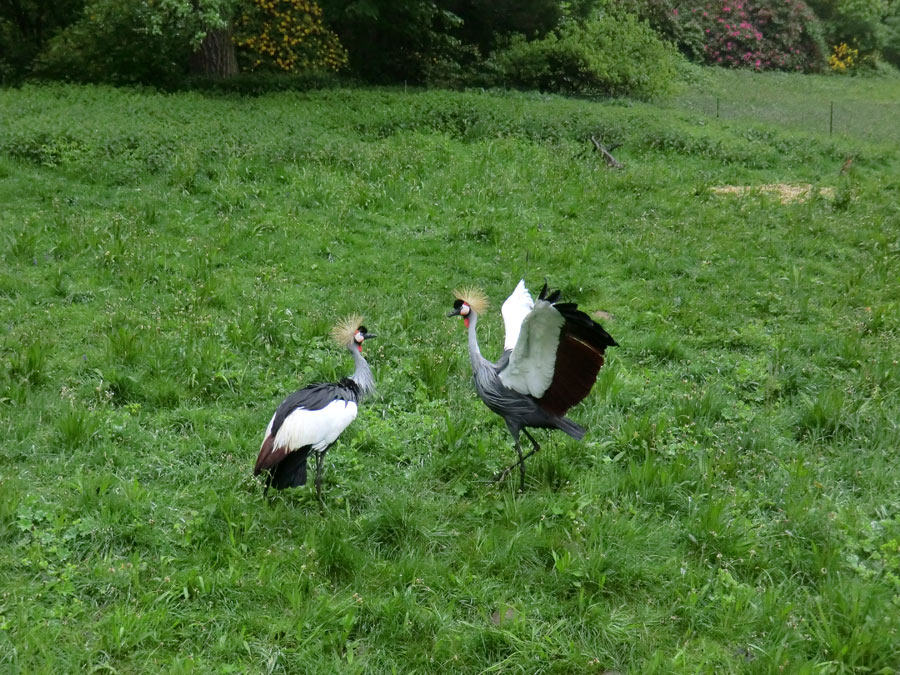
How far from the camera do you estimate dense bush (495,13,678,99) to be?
59.0 feet

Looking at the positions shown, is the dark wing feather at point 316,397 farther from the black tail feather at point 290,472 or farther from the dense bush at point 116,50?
the dense bush at point 116,50

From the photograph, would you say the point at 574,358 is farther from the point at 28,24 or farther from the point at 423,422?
the point at 28,24

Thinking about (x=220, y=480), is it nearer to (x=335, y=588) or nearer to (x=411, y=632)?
(x=335, y=588)

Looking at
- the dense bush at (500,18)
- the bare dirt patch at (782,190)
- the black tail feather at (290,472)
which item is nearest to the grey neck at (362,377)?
the black tail feather at (290,472)

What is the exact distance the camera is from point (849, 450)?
5.26m

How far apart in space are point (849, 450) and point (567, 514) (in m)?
2.12

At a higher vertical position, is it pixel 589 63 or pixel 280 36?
pixel 280 36

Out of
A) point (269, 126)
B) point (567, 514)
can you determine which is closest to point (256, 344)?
point (567, 514)

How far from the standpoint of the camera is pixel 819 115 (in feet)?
61.2

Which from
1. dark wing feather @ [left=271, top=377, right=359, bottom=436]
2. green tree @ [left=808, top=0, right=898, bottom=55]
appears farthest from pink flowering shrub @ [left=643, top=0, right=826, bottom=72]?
dark wing feather @ [left=271, top=377, right=359, bottom=436]

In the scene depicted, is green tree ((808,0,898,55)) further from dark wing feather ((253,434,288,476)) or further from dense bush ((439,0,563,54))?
dark wing feather ((253,434,288,476))

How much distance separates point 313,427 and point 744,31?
1124 inches

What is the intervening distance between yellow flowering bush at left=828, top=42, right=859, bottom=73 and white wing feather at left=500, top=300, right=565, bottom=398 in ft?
101

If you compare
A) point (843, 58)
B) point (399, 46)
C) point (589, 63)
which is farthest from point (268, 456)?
point (843, 58)
